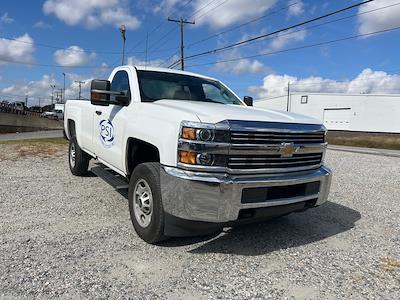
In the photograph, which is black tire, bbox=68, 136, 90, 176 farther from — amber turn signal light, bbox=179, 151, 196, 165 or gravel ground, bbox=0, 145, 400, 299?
amber turn signal light, bbox=179, 151, 196, 165

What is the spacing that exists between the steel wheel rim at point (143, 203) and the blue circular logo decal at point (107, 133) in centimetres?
119

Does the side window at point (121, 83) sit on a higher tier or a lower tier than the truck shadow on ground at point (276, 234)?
higher

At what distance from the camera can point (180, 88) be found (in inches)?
209

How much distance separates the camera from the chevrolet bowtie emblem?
12.4 feet

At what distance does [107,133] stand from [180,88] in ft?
3.94

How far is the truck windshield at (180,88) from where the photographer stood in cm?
495

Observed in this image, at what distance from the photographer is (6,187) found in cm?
650

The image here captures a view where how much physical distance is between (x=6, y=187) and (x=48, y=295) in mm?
4196

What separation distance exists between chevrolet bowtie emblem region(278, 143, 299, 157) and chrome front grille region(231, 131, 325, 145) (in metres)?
0.04

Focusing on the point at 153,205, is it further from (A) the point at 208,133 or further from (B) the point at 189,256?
(A) the point at 208,133

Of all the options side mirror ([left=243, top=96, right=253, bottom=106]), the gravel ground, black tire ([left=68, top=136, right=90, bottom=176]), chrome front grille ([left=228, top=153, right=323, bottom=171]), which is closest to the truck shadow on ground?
the gravel ground

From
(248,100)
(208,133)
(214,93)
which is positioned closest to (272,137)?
(208,133)

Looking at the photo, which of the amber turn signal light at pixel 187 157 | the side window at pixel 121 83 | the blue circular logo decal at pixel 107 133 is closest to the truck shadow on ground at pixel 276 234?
the amber turn signal light at pixel 187 157

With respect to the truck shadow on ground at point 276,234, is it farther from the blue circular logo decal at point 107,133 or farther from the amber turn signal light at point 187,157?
the blue circular logo decal at point 107,133
